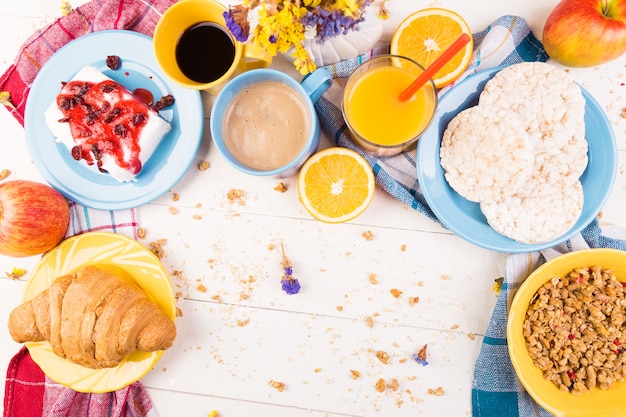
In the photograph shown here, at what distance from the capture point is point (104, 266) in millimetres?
1390

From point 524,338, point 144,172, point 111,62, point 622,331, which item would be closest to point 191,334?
point 144,172

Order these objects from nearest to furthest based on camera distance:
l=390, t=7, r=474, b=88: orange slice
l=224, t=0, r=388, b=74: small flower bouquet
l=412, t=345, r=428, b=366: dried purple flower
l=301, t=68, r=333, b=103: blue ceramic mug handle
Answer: l=224, t=0, r=388, b=74: small flower bouquet, l=301, t=68, r=333, b=103: blue ceramic mug handle, l=390, t=7, r=474, b=88: orange slice, l=412, t=345, r=428, b=366: dried purple flower

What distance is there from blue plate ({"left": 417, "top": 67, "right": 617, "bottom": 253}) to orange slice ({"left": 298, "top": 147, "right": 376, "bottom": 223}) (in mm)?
151

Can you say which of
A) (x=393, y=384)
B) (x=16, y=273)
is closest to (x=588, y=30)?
(x=393, y=384)

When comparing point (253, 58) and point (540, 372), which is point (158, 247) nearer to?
point (253, 58)

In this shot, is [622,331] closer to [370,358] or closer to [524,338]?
[524,338]

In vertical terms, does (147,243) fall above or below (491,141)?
below

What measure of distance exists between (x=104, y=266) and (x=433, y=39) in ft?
3.62

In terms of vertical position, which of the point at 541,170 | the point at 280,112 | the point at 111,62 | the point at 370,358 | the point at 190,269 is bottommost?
the point at 370,358

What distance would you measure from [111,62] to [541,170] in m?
1.20

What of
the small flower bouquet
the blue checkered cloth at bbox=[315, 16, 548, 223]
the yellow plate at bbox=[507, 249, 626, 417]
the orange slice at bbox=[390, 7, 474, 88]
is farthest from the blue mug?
the yellow plate at bbox=[507, 249, 626, 417]

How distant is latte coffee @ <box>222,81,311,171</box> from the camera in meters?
1.29

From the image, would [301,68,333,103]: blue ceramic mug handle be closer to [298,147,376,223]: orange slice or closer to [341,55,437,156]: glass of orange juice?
[341,55,437,156]: glass of orange juice

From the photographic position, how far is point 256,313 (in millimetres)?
1443
